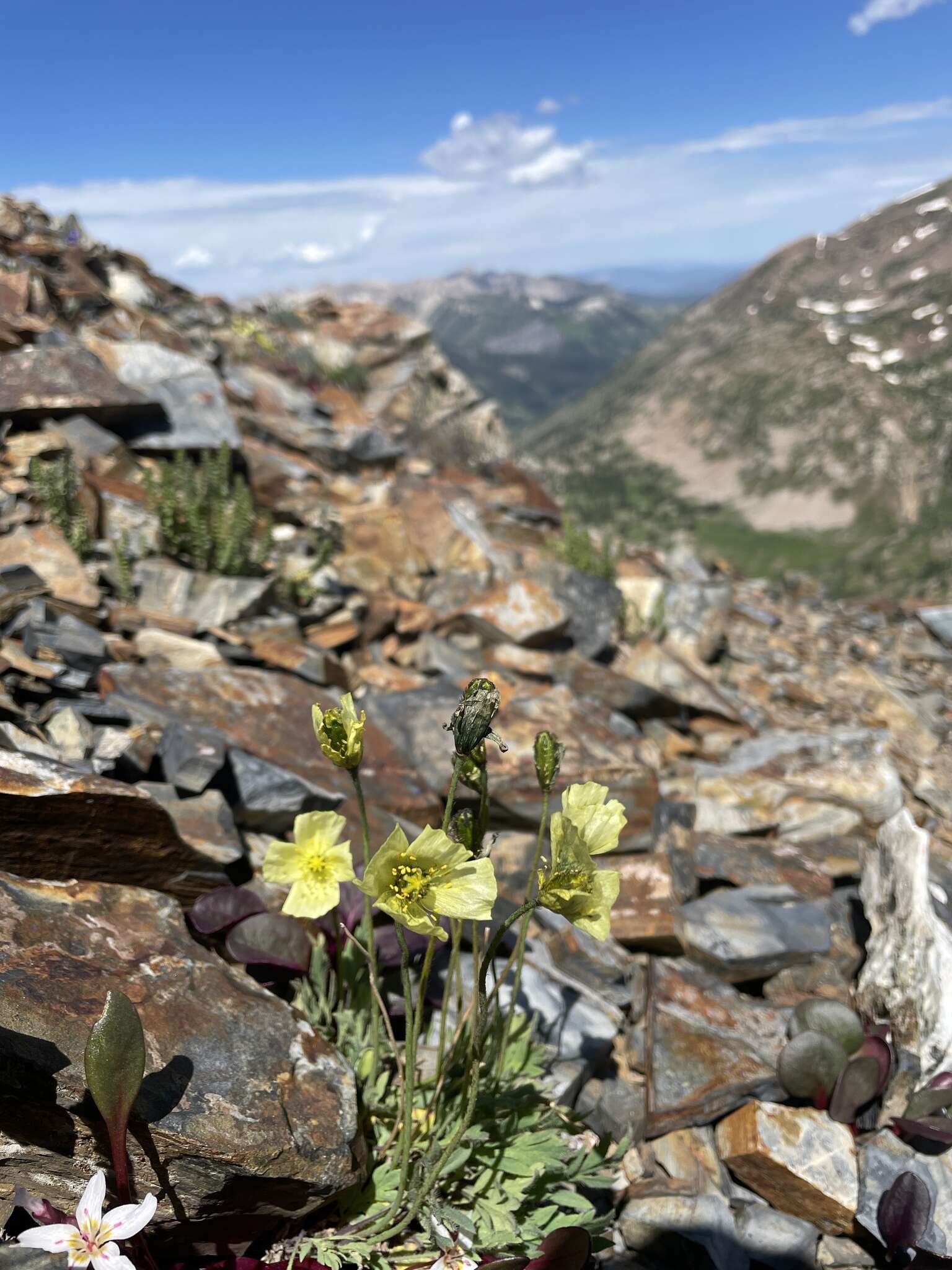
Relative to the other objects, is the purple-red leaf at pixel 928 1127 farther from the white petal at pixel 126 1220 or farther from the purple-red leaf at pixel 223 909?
the white petal at pixel 126 1220

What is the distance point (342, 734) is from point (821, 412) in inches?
6757

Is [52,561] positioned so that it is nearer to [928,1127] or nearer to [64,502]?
[64,502]

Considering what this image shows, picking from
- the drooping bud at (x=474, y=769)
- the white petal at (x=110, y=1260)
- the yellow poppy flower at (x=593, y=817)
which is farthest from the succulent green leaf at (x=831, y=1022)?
the white petal at (x=110, y=1260)

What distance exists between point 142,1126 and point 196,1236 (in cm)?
49

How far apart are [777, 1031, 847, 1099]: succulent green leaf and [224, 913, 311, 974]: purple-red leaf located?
2.54 m

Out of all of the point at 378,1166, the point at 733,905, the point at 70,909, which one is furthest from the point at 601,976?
the point at 70,909

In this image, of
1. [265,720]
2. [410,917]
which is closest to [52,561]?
[265,720]

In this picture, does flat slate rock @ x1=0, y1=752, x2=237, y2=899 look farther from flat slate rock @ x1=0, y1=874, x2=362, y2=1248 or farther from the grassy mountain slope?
the grassy mountain slope

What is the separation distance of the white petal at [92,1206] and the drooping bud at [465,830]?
1309mm

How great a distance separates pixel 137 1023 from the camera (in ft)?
7.19

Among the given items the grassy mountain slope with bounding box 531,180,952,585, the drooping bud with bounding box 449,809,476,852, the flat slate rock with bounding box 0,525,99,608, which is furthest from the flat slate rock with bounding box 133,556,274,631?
the grassy mountain slope with bounding box 531,180,952,585

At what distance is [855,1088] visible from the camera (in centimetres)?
384

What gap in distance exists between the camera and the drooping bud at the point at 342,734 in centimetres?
224

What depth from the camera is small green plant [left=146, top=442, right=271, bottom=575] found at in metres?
6.87
